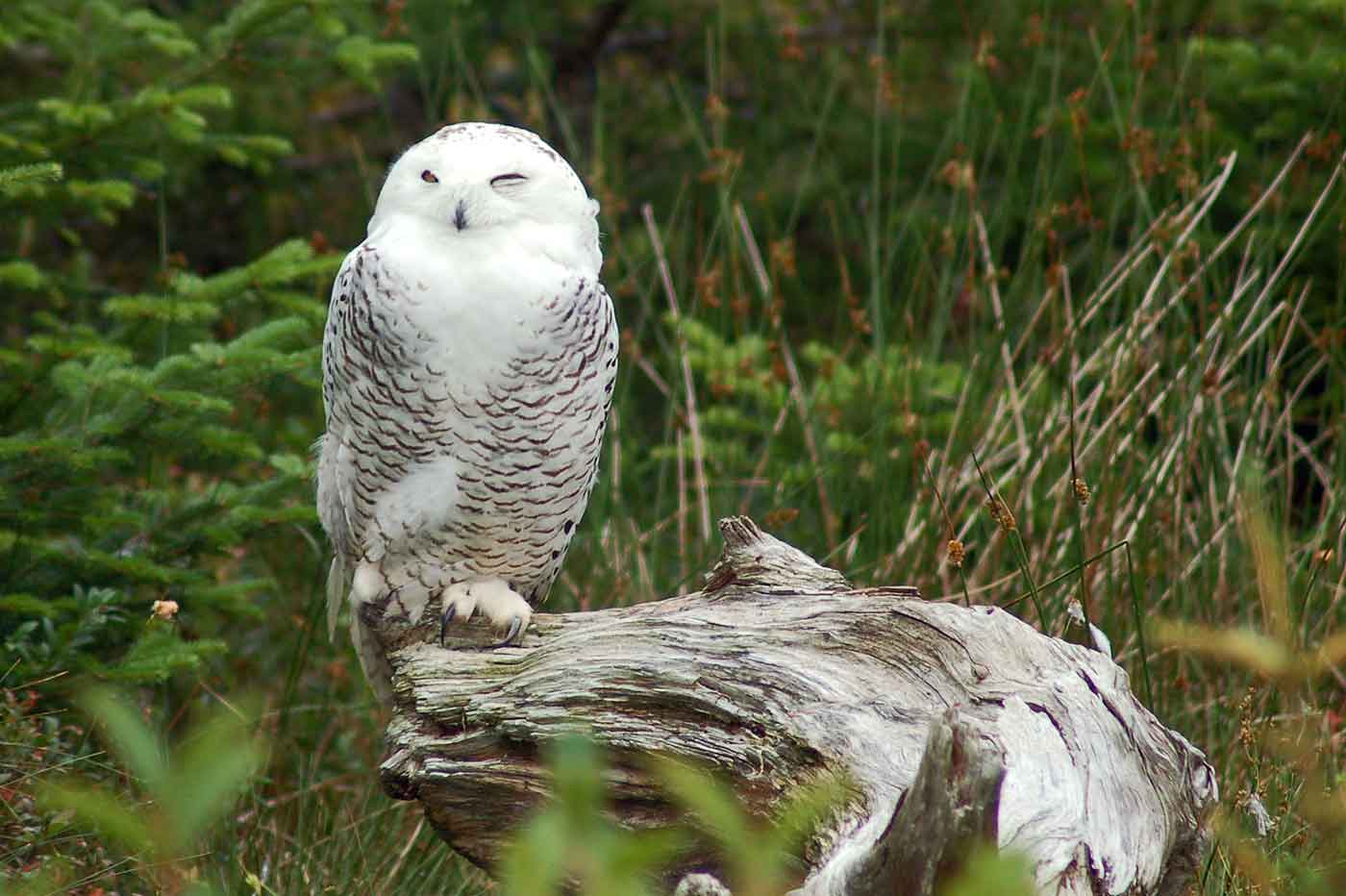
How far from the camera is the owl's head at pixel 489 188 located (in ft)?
7.19

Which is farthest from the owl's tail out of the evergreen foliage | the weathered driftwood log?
the weathered driftwood log

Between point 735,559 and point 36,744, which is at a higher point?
point 735,559

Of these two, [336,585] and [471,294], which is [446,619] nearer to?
[336,585]

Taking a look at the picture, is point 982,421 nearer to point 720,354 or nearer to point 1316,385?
point 720,354

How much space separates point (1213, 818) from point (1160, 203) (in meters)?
2.61

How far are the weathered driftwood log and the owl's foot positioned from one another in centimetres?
26

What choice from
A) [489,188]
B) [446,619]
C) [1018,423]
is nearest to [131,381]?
[446,619]

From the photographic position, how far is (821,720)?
1.89 m

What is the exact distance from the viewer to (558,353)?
2.26 m

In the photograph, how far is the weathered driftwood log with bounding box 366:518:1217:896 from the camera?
1774mm

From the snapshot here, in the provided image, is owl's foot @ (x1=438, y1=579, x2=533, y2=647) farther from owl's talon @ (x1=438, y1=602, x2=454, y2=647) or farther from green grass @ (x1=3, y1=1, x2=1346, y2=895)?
green grass @ (x1=3, y1=1, x2=1346, y2=895)

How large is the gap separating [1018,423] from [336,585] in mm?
1716

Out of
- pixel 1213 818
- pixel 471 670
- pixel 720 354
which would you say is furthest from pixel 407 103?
pixel 1213 818

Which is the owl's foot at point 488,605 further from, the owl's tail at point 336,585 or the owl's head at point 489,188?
the owl's head at point 489,188
